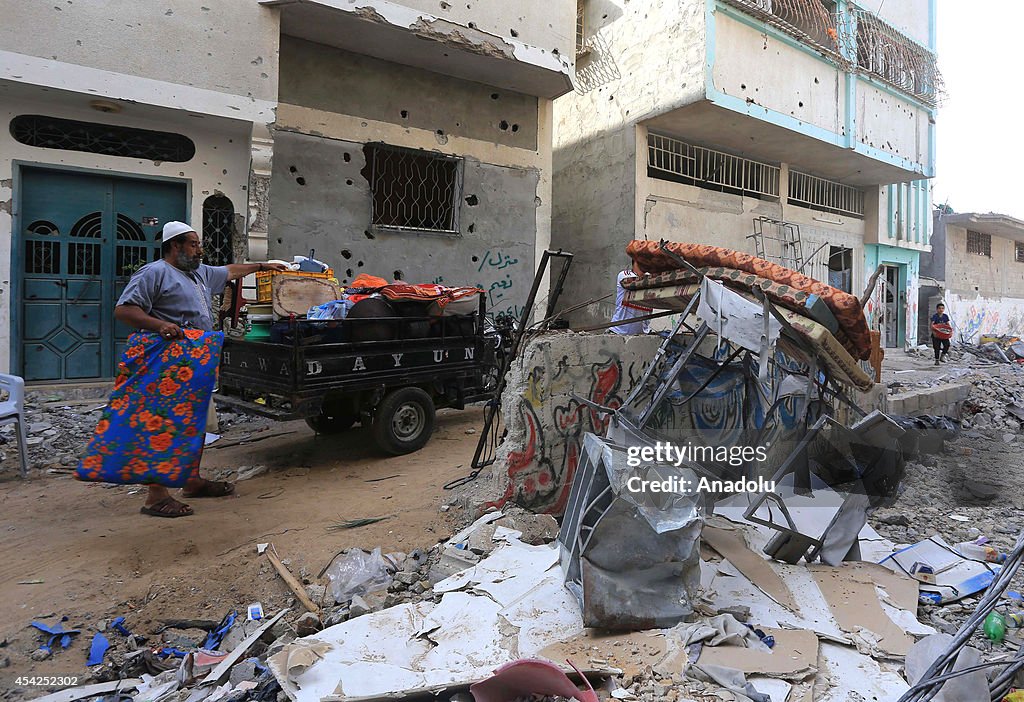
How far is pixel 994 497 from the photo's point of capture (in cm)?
509

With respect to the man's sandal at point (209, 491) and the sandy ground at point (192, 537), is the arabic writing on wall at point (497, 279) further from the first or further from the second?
the man's sandal at point (209, 491)

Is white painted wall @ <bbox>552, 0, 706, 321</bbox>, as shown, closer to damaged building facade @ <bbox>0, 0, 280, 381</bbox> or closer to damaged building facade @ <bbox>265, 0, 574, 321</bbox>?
damaged building facade @ <bbox>265, 0, 574, 321</bbox>

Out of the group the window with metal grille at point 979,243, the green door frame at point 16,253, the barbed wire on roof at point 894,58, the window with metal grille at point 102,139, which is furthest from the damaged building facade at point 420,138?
the window with metal grille at point 979,243

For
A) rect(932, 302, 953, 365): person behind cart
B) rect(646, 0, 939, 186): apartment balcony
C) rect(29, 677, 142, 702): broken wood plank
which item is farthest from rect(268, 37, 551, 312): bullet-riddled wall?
rect(932, 302, 953, 365): person behind cart

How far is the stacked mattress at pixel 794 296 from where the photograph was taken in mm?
3307

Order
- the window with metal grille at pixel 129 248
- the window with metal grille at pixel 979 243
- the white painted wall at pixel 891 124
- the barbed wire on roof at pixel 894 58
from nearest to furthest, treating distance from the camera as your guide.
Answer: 1. the window with metal grille at pixel 129 248
2. the white painted wall at pixel 891 124
3. the barbed wire on roof at pixel 894 58
4. the window with metal grille at pixel 979 243

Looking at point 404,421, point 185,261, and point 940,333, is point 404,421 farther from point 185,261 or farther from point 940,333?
point 940,333

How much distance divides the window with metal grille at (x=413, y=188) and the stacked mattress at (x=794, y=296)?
5.79 meters

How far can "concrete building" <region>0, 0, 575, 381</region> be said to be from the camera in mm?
6301

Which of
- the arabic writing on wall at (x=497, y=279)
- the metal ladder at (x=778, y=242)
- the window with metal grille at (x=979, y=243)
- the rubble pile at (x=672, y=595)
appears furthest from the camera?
→ the window with metal grille at (x=979, y=243)

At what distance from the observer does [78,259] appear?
6.80 metres

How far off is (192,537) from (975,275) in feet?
91.8

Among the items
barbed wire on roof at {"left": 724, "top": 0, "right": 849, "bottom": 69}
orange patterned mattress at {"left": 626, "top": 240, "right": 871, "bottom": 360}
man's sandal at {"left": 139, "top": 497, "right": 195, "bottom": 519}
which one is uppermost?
barbed wire on roof at {"left": 724, "top": 0, "right": 849, "bottom": 69}

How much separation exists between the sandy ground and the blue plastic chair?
0.27 metres
